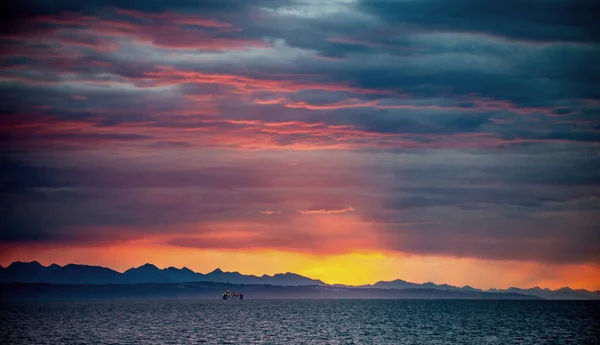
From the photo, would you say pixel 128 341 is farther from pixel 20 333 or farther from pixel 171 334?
pixel 20 333

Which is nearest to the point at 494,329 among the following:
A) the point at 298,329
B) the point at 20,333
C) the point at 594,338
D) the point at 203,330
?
the point at 594,338

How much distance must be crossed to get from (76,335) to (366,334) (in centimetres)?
5100

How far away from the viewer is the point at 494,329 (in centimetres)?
16688

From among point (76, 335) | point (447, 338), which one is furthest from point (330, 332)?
point (76, 335)

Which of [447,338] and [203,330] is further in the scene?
[203,330]

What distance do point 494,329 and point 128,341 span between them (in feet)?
265

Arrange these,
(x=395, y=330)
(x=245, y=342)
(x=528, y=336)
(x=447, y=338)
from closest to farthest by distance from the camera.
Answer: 1. (x=245, y=342)
2. (x=447, y=338)
3. (x=528, y=336)
4. (x=395, y=330)

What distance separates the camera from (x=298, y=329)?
159m

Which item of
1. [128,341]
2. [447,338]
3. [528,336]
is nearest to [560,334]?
[528,336]

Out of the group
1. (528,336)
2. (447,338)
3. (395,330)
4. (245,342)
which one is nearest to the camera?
(245,342)

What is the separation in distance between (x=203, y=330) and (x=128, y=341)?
3138cm

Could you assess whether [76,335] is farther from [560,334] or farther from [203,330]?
[560,334]

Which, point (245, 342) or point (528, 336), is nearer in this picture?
point (245, 342)

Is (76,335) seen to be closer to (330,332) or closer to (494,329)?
(330,332)
